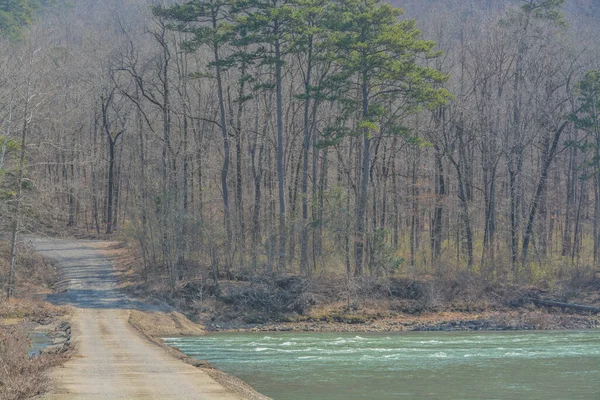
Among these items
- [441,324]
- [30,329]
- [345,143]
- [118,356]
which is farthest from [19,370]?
[345,143]

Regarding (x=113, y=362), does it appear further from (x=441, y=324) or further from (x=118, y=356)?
(x=441, y=324)

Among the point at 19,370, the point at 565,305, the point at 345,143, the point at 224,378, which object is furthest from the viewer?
the point at 345,143

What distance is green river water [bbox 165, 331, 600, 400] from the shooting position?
64.8 ft

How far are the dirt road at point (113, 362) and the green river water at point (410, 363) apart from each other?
2137mm

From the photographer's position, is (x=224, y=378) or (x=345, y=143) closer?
(x=224, y=378)

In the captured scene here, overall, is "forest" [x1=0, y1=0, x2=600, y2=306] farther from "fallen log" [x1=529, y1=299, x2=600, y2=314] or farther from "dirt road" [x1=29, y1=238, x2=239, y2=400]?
"dirt road" [x1=29, y1=238, x2=239, y2=400]

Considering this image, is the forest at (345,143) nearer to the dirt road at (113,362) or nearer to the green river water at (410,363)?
the dirt road at (113,362)

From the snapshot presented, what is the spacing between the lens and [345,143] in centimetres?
5281

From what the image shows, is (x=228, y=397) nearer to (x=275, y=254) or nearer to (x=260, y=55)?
(x=275, y=254)

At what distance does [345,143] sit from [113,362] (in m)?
34.2

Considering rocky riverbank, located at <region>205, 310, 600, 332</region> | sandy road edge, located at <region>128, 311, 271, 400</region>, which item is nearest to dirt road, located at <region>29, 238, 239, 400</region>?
sandy road edge, located at <region>128, 311, 271, 400</region>

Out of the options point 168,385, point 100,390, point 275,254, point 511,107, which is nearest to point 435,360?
point 168,385

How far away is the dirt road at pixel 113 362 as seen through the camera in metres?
16.2

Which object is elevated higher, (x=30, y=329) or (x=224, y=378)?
(x=224, y=378)
